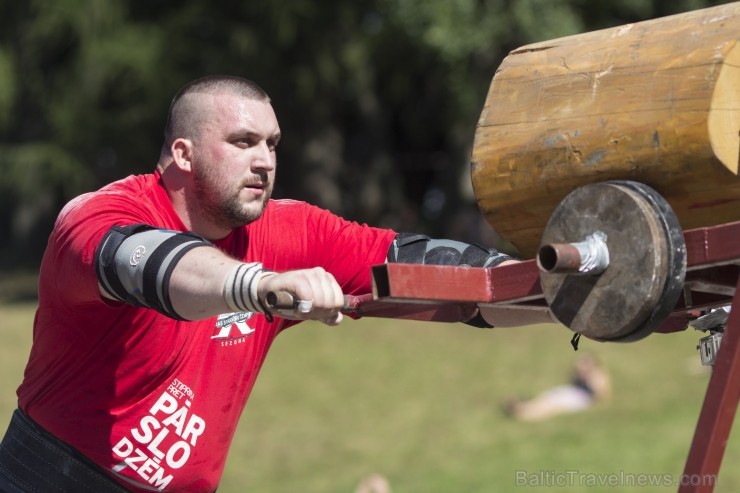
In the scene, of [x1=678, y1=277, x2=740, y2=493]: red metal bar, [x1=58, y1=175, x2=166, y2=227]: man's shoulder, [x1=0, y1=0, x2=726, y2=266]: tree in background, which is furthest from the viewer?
[x1=0, y1=0, x2=726, y2=266]: tree in background

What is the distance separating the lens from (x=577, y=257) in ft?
9.34

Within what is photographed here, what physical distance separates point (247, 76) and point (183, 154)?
1743 cm

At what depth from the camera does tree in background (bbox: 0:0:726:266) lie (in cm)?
2078

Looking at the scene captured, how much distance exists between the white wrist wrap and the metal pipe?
0.67m

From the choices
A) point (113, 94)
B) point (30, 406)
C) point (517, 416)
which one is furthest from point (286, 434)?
point (113, 94)

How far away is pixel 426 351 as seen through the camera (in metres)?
16.0

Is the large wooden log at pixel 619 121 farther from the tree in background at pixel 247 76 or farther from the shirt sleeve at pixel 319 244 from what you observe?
the tree in background at pixel 247 76

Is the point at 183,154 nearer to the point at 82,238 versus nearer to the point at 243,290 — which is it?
the point at 82,238

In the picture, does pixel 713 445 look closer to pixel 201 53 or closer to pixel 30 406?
pixel 30 406

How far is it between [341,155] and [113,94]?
4.84 meters

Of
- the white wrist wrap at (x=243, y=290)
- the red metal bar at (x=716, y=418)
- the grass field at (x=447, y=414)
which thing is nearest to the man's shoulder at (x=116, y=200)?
the white wrist wrap at (x=243, y=290)

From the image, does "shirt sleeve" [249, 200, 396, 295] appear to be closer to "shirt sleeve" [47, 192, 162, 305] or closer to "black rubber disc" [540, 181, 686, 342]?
"shirt sleeve" [47, 192, 162, 305]

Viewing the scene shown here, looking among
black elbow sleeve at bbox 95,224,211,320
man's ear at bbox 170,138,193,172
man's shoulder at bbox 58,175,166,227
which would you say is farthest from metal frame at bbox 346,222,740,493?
man's ear at bbox 170,138,193,172

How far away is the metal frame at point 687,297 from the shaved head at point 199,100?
93cm
